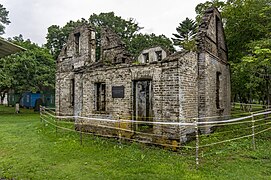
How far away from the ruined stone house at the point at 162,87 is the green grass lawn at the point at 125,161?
1019 millimetres

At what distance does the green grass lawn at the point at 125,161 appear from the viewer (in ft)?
17.9

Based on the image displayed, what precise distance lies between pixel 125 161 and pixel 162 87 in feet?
9.47

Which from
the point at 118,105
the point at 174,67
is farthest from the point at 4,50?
the point at 118,105

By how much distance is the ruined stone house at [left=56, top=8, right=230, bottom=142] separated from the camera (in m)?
7.97

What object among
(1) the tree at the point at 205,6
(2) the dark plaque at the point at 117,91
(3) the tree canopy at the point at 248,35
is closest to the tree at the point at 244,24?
(3) the tree canopy at the point at 248,35

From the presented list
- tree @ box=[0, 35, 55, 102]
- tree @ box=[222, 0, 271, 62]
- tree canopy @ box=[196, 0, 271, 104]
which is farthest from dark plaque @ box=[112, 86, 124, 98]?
tree @ box=[0, 35, 55, 102]

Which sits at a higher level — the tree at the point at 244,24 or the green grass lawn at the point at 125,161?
the tree at the point at 244,24

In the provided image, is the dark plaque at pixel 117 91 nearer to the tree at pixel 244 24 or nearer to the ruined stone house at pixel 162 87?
the ruined stone house at pixel 162 87

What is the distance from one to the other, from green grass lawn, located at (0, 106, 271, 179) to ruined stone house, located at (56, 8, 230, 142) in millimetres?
1019

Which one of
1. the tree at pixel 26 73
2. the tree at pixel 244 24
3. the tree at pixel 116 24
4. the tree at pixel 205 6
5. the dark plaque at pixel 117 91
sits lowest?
the dark plaque at pixel 117 91

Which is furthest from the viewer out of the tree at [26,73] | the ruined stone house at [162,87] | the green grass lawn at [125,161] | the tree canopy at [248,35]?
the tree at [26,73]

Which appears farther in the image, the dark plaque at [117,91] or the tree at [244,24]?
A: the tree at [244,24]

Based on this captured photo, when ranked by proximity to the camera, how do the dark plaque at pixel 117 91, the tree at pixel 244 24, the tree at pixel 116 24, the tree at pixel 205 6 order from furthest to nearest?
the tree at pixel 116 24, the tree at pixel 205 6, the tree at pixel 244 24, the dark plaque at pixel 117 91

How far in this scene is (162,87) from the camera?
320 inches
